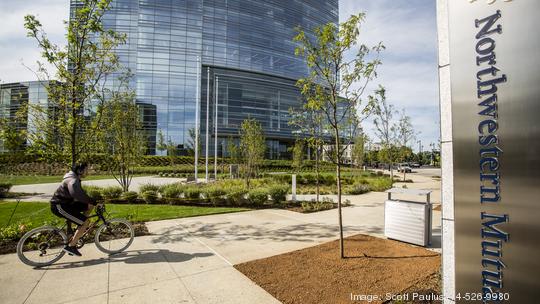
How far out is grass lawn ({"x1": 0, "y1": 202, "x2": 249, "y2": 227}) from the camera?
913 cm

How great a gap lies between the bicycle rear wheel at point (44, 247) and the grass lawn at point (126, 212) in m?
3.26

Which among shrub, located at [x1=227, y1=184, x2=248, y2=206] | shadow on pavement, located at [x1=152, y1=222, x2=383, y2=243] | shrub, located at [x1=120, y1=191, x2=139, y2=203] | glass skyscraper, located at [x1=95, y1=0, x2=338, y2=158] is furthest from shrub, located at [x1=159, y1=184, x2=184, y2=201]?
glass skyscraper, located at [x1=95, y1=0, x2=338, y2=158]

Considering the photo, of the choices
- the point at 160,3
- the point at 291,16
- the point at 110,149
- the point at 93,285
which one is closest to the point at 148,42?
the point at 160,3

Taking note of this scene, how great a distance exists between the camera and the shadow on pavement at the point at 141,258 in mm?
5199

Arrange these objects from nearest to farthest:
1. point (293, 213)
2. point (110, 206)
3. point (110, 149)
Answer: point (293, 213), point (110, 206), point (110, 149)

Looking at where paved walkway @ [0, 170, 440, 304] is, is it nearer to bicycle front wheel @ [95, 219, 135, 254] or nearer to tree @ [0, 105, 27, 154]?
bicycle front wheel @ [95, 219, 135, 254]

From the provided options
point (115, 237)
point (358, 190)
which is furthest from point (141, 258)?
point (358, 190)

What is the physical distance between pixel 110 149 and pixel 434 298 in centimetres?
1348

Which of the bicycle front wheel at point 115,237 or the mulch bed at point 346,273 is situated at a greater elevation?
the bicycle front wheel at point 115,237

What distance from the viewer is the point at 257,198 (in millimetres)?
11672

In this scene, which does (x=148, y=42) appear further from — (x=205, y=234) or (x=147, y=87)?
(x=205, y=234)

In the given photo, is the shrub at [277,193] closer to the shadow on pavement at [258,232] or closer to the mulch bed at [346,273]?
the shadow on pavement at [258,232]

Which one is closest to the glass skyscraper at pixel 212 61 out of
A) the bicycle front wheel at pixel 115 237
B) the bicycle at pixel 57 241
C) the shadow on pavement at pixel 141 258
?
the bicycle front wheel at pixel 115 237

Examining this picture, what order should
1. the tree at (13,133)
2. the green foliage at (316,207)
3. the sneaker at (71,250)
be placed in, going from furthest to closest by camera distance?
1. the green foliage at (316,207)
2. the tree at (13,133)
3. the sneaker at (71,250)
